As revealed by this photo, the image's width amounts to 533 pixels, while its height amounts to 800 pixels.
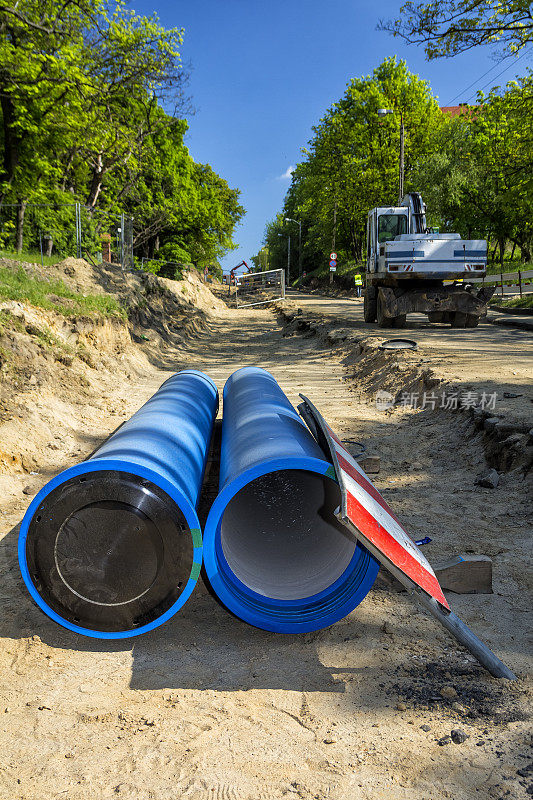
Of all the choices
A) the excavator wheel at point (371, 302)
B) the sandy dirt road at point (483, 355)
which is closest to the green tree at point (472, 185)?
the excavator wheel at point (371, 302)

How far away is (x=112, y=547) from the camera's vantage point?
3186 millimetres

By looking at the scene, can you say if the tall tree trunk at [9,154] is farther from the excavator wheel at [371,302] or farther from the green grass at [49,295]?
the excavator wheel at [371,302]

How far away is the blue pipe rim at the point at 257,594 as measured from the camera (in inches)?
121

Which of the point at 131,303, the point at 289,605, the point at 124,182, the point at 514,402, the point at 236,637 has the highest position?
the point at 124,182

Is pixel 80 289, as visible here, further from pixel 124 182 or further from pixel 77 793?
pixel 124 182

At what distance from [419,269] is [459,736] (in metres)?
13.6

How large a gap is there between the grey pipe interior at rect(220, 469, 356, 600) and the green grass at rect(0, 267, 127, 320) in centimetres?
621

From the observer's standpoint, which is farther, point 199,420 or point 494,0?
point 494,0

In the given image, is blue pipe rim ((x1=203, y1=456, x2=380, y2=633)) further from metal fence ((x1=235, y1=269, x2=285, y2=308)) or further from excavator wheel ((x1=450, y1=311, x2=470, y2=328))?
metal fence ((x1=235, y1=269, x2=285, y2=308))

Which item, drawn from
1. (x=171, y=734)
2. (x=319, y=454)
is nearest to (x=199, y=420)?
(x=319, y=454)

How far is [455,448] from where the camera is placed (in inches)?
264

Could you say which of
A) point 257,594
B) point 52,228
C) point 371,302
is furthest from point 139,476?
point 52,228

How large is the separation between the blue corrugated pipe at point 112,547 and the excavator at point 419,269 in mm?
13049

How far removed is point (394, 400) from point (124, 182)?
82.8 feet
